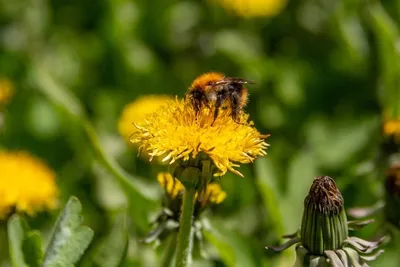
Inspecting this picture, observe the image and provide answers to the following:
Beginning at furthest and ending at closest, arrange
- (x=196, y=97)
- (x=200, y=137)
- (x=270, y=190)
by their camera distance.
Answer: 1. (x=270, y=190)
2. (x=196, y=97)
3. (x=200, y=137)

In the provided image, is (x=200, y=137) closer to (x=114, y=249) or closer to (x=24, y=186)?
(x=114, y=249)

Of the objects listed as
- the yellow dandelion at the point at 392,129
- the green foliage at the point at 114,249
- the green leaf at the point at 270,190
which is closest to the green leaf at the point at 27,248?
the green foliage at the point at 114,249

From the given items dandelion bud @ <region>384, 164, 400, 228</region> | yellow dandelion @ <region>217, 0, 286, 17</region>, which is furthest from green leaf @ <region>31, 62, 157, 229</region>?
yellow dandelion @ <region>217, 0, 286, 17</region>

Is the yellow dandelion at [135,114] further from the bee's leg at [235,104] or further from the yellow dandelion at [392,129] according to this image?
the bee's leg at [235,104]

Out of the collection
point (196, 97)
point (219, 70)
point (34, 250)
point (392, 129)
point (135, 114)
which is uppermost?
point (219, 70)

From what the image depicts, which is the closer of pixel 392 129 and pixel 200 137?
pixel 200 137

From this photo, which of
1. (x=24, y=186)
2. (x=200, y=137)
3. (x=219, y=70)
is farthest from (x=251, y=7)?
(x=200, y=137)

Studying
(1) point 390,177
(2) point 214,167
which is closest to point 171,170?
(2) point 214,167
